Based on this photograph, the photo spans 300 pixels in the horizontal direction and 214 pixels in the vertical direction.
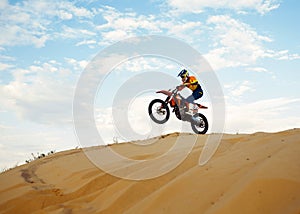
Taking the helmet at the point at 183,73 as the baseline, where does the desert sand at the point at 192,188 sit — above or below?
below

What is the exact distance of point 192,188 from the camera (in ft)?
12.7

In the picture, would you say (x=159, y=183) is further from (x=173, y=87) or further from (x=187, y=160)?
(x=173, y=87)

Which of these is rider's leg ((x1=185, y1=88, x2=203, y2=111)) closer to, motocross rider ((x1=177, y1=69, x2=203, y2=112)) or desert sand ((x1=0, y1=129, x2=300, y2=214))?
motocross rider ((x1=177, y1=69, x2=203, y2=112))

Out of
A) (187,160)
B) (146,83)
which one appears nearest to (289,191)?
(187,160)

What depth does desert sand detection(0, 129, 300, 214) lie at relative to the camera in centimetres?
312

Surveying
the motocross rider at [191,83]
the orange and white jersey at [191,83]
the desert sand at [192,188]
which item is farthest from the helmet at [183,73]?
the desert sand at [192,188]

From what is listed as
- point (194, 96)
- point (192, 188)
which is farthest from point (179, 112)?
point (192, 188)

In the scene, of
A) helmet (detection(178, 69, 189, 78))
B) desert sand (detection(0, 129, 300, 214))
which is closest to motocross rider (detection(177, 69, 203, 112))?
helmet (detection(178, 69, 189, 78))

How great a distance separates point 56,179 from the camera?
7621mm

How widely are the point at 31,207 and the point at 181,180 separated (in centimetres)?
277

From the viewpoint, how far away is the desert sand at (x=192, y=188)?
10.2 feet

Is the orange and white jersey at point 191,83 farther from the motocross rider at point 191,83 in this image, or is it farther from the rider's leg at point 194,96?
the rider's leg at point 194,96

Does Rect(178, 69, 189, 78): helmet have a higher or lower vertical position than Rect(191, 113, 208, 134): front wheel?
higher

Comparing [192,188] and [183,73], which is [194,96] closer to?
[183,73]
